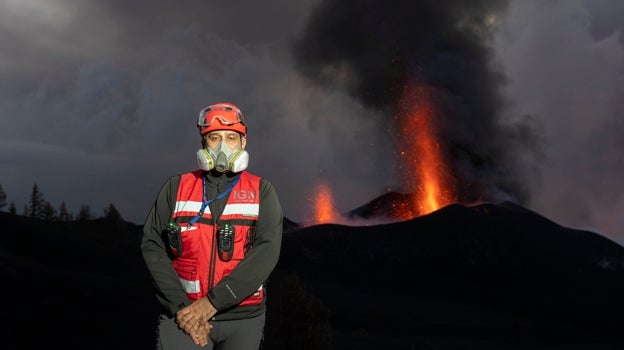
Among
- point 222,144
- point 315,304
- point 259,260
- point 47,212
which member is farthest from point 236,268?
point 47,212

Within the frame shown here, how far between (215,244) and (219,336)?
88 centimetres

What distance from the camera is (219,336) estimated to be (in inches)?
236

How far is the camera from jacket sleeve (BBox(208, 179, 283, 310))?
5.69m

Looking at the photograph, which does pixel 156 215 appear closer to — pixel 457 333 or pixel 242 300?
pixel 242 300

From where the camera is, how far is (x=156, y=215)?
20.7ft

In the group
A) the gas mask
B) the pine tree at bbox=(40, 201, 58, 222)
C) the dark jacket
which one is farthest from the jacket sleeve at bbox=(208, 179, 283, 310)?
the pine tree at bbox=(40, 201, 58, 222)

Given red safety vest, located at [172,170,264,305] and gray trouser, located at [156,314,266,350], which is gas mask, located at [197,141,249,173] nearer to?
red safety vest, located at [172,170,264,305]

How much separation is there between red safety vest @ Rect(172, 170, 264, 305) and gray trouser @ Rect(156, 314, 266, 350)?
0.81ft

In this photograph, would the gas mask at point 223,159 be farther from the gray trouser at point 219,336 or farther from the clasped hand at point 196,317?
the gray trouser at point 219,336

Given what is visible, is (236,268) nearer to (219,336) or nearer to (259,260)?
(259,260)

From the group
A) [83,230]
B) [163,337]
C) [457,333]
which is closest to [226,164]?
[163,337]

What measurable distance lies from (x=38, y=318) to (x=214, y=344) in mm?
58186

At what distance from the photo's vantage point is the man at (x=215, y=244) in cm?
577

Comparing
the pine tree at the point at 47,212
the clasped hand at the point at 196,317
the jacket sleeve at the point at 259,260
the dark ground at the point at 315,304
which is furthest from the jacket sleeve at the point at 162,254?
the pine tree at the point at 47,212
